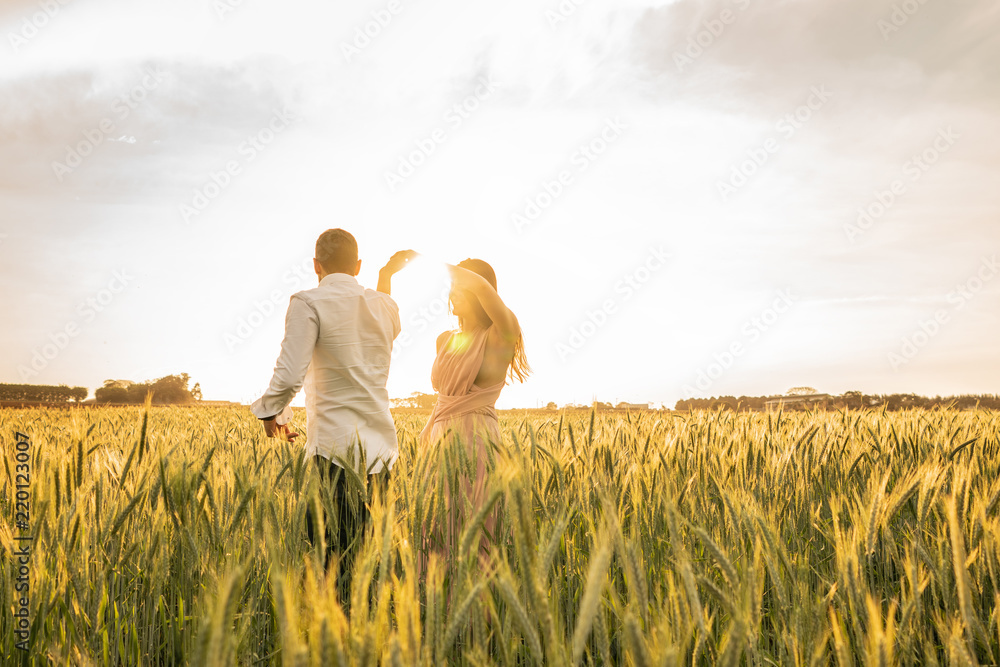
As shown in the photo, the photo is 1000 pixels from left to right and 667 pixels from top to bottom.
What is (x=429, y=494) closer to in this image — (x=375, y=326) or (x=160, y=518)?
(x=160, y=518)

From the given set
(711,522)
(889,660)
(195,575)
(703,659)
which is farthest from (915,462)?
(195,575)

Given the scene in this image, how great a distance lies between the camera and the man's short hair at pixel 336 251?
3.01 m

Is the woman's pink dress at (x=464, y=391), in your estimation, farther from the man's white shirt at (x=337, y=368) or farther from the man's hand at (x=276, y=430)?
the man's hand at (x=276, y=430)

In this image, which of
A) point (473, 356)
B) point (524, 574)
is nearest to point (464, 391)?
point (473, 356)

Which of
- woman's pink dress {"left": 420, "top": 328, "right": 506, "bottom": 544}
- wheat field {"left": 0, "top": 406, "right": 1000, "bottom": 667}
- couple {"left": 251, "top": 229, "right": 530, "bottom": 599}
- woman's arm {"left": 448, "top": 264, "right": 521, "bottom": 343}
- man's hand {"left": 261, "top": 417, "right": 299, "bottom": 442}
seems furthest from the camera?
woman's pink dress {"left": 420, "top": 328, "right": 506, "bottom": 544}

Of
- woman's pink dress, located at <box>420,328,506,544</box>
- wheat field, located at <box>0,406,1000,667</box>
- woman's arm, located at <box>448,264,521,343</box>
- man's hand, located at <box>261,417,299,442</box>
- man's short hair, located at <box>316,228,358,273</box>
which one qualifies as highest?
man's short hair, located at <box>316,228,358,273</box>

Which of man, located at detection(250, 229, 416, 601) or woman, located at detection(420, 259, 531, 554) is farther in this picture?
woman, located at detection(420, 259, 531, 554)

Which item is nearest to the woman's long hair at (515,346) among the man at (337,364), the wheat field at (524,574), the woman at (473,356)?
the woman at (473,356)

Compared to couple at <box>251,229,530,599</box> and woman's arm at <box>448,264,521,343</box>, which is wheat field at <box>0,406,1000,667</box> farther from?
woman's arm at <box>448,264,521,343</box>

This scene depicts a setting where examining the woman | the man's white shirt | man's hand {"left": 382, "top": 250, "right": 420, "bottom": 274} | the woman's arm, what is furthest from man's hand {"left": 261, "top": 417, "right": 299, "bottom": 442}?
the woman's arm

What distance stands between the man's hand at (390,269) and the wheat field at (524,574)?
4.41 feet

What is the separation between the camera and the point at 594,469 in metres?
2.31

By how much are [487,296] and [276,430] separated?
4.43ft

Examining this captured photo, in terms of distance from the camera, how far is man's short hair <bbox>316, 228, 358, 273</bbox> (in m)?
3.01
